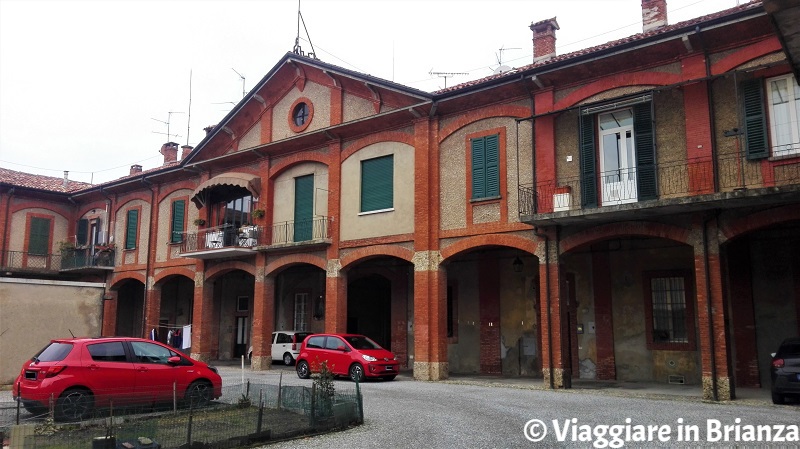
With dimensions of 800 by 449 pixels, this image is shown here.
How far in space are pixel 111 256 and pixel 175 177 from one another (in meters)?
5.60

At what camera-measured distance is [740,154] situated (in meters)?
14.1

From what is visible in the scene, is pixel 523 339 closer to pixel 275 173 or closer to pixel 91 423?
pixel 275 173

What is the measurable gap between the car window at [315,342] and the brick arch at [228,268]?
542 cm

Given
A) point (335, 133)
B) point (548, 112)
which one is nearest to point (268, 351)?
point (335, 133)

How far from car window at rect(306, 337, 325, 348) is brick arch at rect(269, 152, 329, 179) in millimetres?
6423

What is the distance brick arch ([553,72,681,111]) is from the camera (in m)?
15.3

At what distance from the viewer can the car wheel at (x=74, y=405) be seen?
940 centimetres

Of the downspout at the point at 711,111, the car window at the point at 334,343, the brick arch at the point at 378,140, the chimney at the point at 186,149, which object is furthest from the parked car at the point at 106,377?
the chimney at the point at 186,149

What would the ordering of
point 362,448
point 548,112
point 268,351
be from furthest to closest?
point 268,351 → point 548,112 → point 362,448

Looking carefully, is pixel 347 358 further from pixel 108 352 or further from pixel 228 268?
pixel 228 268

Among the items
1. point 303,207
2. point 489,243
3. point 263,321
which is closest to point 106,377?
point 489,243

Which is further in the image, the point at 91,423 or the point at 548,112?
the point at 548,112

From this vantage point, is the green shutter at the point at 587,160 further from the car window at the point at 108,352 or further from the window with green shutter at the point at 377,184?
the car window at the point at 108,352

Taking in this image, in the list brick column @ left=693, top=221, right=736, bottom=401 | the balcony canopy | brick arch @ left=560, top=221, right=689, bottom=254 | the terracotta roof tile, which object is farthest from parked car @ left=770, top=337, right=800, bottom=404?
the balcony canopy
